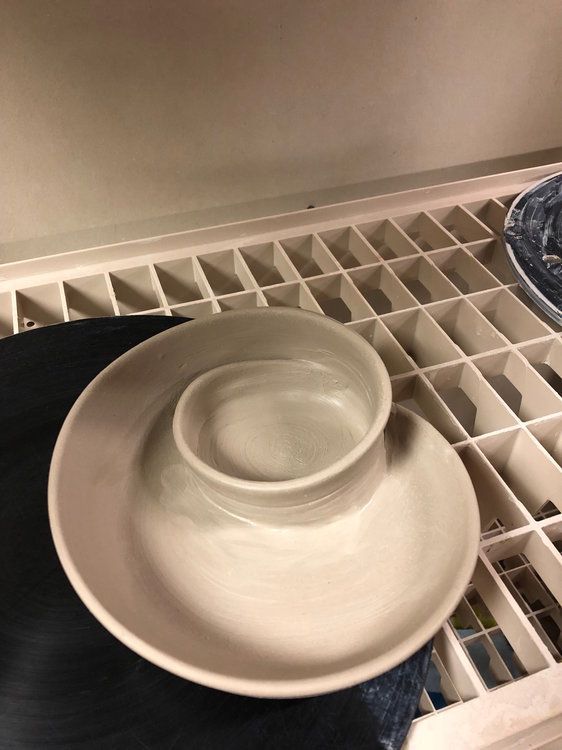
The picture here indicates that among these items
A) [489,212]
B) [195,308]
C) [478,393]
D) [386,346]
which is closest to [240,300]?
[195,308]

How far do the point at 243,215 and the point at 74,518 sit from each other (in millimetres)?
531

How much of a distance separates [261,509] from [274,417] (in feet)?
0.32

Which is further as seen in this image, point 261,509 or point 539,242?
point 539,242

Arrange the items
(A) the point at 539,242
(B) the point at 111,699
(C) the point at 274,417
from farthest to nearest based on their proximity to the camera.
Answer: (A) the point at 539,242 < (C) the point at 274,417 < (B) the point at 111,699

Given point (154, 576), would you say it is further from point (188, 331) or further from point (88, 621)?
point (188, 331)

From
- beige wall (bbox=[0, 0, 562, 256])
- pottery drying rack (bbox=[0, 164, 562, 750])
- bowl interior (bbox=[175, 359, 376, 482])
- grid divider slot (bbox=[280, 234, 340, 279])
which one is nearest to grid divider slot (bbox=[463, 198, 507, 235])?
pottery drying rack (bbox=[0, 164, 562, 750])

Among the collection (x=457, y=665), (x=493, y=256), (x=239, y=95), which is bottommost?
(x=457, y=665)

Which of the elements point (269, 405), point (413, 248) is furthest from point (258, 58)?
point (269, 405)

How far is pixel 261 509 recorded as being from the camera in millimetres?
384

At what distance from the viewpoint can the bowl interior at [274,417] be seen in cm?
43

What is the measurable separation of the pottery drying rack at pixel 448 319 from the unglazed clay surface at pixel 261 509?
3.5 inches

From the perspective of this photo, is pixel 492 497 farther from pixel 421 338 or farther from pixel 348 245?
pixel 348 245

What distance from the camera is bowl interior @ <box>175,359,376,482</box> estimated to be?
43 cm

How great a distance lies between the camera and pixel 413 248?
2.29 feet
